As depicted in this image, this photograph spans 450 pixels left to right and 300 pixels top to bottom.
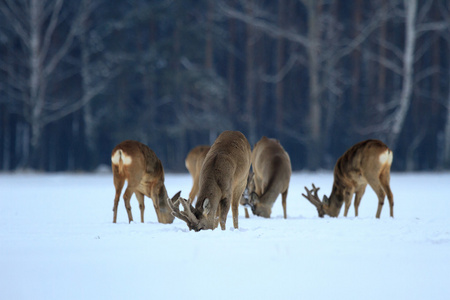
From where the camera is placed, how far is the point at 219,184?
285 inches

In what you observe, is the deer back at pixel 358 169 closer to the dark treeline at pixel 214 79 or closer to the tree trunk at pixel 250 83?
the dark treeline at pixel 214 79

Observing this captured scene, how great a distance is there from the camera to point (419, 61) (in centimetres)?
2738

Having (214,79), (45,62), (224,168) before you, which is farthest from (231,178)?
(214,79)

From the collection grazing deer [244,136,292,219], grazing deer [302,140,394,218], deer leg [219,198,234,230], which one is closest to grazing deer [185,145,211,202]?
grazing deer [244,136,292,219]

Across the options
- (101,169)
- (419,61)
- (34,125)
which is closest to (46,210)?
(34,125)

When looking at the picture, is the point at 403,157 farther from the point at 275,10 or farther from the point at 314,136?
the point at 275,10

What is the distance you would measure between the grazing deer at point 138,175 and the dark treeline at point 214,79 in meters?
13.9

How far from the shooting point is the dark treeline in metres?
23.0

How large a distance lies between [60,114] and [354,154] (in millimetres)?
15647

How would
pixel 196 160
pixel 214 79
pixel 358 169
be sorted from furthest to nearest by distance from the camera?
1. pixel 214 79
2. pixel 196 160
3. pixel 358 169

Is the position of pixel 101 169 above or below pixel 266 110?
below

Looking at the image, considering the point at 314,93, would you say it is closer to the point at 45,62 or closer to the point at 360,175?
the point at 45,62

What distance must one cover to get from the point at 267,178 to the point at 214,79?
15.2m

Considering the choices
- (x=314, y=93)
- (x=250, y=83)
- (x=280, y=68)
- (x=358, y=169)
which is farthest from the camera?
(x=280, y=68)
